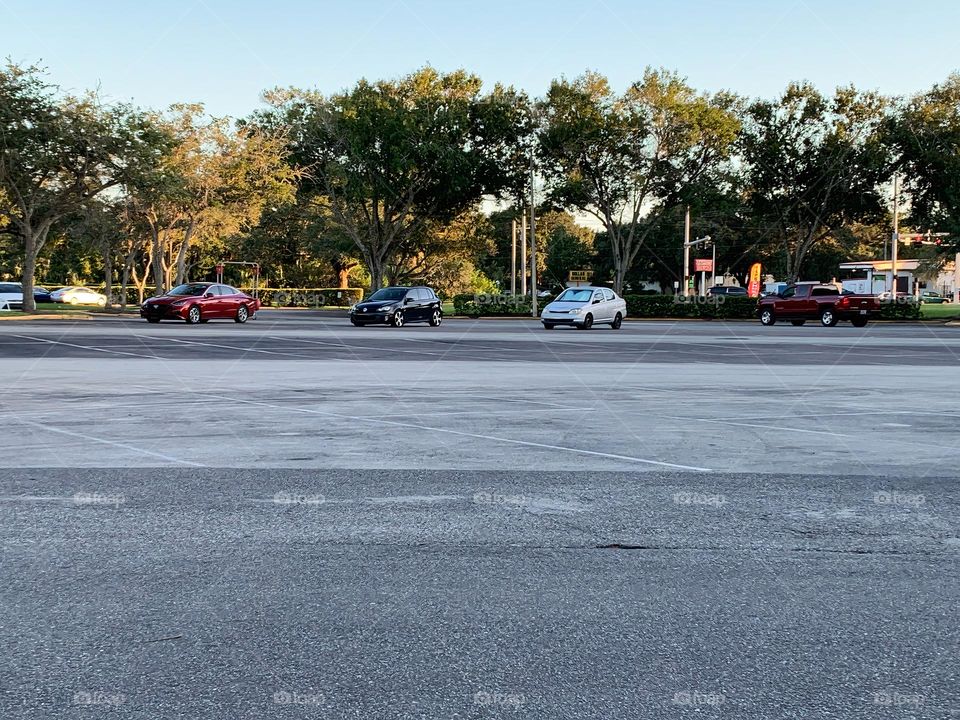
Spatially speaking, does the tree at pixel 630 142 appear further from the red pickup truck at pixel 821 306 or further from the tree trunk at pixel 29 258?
the tree trunk at pixel 29 258

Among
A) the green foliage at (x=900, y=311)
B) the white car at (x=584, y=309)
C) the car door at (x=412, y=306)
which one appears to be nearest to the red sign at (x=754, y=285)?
the green foliage at (x=900, y=311)

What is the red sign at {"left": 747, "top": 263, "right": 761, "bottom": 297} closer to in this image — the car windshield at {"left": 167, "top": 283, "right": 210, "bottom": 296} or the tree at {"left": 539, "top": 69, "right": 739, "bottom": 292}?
the tree at {"left": 539, "top": 69, "right": 739, "bottom": 292}

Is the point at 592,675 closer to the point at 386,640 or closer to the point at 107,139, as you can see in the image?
the point at 386,640

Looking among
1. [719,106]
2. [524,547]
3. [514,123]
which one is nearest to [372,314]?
[514,123]

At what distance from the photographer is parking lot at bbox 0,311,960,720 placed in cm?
371

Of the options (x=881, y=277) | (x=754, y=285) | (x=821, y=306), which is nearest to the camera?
(x=821, y=306)

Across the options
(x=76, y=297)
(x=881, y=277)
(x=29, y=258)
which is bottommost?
(x=76, y=297)

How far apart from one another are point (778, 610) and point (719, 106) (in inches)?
1997

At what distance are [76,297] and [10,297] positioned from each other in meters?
16.5

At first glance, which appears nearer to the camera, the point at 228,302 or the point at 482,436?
the point at 482,436

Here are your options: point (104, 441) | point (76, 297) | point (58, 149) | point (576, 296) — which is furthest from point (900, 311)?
point (76, 297)

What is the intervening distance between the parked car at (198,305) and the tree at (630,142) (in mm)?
17802

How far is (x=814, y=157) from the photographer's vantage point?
52781 millimetres

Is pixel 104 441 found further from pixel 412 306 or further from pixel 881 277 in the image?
pixel 881 277
